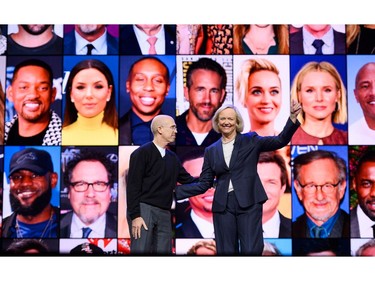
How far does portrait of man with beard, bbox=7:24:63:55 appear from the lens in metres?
8.94

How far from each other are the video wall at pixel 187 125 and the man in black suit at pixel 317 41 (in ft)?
0.04

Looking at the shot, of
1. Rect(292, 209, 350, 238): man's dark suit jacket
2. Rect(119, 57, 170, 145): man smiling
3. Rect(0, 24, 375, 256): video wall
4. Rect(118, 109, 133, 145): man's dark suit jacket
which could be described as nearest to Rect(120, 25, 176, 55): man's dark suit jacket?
Rect(0, 24, 375, 256): video wall

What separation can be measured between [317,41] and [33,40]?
11.7ft

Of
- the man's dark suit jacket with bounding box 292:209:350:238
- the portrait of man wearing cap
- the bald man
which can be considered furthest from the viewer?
the portrait of man wearing cap

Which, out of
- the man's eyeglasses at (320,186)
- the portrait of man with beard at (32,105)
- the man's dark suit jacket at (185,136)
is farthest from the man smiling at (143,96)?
the man's eyeglasses at (320,186)

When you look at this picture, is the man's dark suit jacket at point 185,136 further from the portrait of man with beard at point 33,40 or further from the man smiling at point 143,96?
the portrait of man with beard at point 33,40

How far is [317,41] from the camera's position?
8.87m

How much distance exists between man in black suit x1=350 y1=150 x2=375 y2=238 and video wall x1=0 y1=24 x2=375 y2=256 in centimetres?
1

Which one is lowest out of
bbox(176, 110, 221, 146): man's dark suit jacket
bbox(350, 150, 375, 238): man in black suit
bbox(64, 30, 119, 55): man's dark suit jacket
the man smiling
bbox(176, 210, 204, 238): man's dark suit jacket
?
bbox(176, 210, 204, 238): man's dark suit jacket

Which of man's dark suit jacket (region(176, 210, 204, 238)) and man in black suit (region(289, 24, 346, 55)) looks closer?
man's dark suit jacket (region(176, 210, 204, 238))

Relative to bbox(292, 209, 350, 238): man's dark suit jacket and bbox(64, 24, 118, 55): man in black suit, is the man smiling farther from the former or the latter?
bbox(292, 209, 350, 238): man's dark suit jacket

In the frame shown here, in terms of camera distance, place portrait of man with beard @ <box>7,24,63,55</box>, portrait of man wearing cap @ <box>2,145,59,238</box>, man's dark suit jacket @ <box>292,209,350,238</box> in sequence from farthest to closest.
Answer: portrait of man with beard @ <box>7,24,63,55</box> < portrait of man wearing cap @ <box>2,145,59,238</box> < man's dark suit jacket @ <box>292,209,350,238</box>
